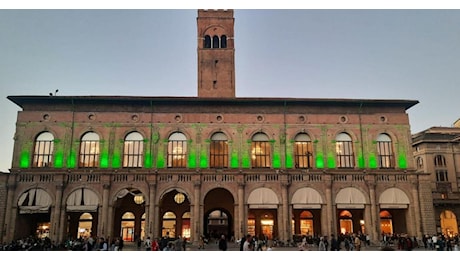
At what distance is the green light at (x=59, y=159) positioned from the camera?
121 ft

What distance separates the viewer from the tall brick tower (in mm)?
48750

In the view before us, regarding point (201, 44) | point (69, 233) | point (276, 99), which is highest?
point (201, 44)

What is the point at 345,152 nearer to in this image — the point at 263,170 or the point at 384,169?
the point at 384,169

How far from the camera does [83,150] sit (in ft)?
124

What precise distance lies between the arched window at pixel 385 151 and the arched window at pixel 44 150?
101 feet

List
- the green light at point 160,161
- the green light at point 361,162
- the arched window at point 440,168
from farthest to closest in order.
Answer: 1. the arched window at point 440,168
2. the green light at point 361,162
3. the green light at point 160,161

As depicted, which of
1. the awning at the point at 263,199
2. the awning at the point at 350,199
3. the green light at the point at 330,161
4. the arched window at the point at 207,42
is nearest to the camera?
the awning at the point at 263,199

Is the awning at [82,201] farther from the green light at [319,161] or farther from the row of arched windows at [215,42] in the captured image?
the row of arched windows at [215,42]

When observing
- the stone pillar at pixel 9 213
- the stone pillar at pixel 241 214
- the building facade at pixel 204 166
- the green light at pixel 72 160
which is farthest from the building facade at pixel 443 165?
the stone pillar at pixel 9 213

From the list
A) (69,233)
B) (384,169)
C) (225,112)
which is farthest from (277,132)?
(69,233)

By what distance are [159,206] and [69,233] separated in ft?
34.0

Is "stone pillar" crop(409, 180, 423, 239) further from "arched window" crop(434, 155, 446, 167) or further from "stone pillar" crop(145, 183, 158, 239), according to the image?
"stone pillar" crop(145, 183, 158, 239)

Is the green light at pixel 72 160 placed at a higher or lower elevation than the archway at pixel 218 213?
higher

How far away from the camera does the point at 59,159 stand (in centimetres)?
3709
